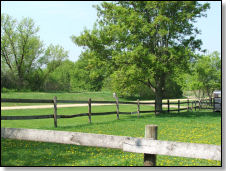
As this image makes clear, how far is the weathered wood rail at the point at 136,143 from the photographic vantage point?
3.47m

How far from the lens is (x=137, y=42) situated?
1473cm

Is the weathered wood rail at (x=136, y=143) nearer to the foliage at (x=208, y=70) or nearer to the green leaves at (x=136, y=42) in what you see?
the green leaves at (x=136, y=42)

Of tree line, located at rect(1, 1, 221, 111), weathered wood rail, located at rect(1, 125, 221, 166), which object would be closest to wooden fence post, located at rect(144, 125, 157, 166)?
weathered wood rail, located at rect(1, 125, 221, 166)

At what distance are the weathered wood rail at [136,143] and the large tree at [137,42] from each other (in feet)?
32.8

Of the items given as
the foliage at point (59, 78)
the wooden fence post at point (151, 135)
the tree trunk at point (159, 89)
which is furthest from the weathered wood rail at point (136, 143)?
the tree trunk at point (159, 89)

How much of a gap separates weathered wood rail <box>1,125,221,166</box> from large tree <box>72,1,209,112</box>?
9.99m

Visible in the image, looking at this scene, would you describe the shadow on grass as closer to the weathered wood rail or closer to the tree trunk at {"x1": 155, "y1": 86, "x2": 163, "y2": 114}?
the weathered wood rail

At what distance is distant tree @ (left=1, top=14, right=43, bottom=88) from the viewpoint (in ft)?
17.7

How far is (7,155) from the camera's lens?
17.9ft

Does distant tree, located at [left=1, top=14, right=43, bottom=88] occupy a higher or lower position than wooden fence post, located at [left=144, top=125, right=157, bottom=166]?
higher

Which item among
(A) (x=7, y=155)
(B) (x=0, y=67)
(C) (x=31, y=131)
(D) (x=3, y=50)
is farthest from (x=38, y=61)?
(C) (x=31, y=131)

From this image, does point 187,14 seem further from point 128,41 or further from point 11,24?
point 11,24

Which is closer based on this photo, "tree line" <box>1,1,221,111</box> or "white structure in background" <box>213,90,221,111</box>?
"tree line" <box>1,1,221,111</box>

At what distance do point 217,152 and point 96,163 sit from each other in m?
2.49
